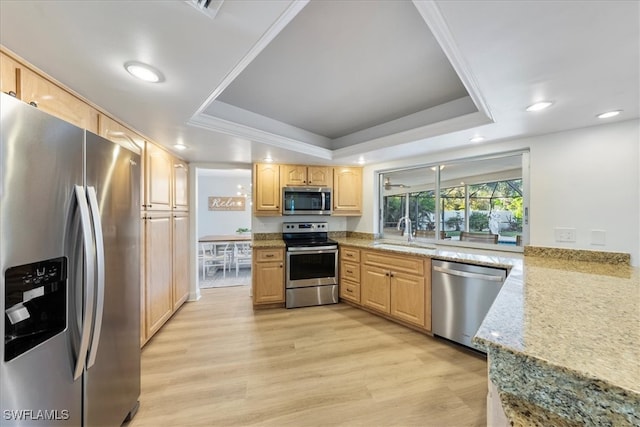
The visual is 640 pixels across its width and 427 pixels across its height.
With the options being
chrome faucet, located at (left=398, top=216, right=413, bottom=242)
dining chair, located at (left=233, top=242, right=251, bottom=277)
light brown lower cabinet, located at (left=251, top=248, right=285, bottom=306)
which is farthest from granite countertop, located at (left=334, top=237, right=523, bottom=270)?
dining chair, located at (left=233, top=242, right=251, bottom=277)

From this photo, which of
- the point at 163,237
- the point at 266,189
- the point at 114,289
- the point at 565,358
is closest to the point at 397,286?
the point at 266,189

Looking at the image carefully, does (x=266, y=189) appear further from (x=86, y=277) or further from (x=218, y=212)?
(x=218, y=212)

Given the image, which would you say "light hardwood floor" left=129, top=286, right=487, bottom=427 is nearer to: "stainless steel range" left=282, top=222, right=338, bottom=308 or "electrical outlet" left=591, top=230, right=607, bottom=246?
"stainless steel range" left=282, top=222, right=338, bottom=308

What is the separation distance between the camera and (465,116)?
2217 mm

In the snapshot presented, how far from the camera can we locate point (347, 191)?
4113 mm

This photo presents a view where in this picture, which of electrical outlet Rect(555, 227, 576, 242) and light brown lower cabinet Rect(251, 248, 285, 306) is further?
light brown lower cabinet Rect(251, 248, 285, 306)

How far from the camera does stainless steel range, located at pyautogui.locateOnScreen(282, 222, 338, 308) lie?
3.51m

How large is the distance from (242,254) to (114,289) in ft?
14.3

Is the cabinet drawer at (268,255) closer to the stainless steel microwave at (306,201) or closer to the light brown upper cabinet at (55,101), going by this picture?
the stainless steel microwave at (306,201)

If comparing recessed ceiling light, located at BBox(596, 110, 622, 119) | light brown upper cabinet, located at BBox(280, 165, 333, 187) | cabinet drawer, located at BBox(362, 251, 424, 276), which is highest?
recessed ceiling light, located at BBox(596, 110, 622, 119)

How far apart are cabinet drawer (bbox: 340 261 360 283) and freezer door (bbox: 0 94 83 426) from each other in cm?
287

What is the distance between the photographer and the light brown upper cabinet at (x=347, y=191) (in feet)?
13.3

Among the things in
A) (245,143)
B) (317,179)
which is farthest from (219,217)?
(245,143)

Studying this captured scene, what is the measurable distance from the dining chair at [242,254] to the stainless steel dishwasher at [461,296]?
3930 mm
